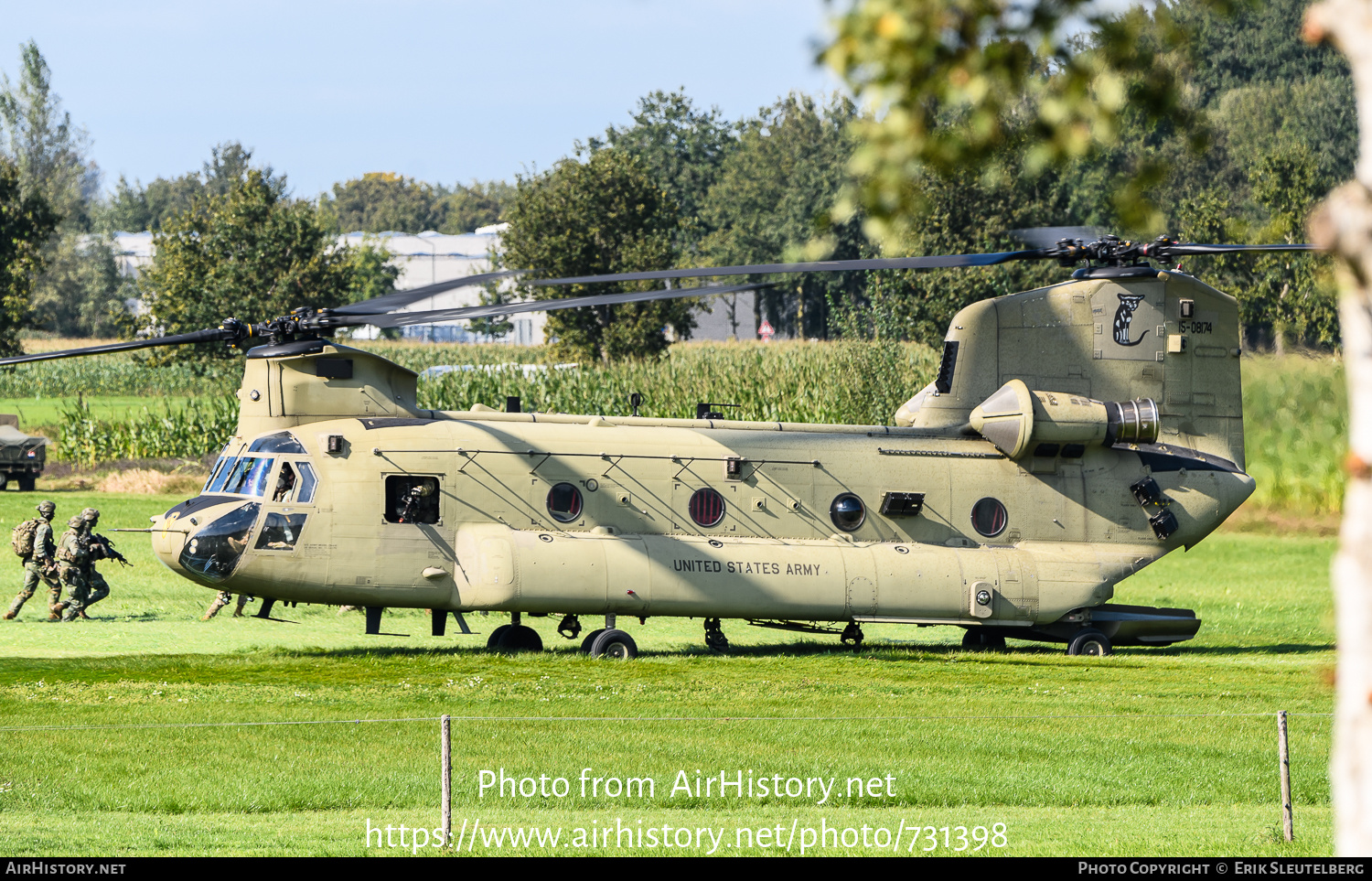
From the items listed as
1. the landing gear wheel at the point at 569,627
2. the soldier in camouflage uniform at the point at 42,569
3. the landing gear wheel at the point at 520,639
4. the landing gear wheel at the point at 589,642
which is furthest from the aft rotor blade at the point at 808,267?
the soldier in camouflage uniform at the point at 42,569

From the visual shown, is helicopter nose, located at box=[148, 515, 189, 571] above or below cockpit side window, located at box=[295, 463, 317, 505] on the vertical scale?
below

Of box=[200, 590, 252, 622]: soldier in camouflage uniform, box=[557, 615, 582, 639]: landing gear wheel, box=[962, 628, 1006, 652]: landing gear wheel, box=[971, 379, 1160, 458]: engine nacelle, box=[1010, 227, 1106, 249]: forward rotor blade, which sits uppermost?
box=[1010, 227, 1106, 249]: forward rotor blade

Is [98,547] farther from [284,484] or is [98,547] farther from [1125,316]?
[1125,316]

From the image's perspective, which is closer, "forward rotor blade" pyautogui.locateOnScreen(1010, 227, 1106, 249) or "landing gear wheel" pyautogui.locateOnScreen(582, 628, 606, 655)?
"landing gear wheel" pyautogui.locateOnScreen(582, 628, 606, 655)

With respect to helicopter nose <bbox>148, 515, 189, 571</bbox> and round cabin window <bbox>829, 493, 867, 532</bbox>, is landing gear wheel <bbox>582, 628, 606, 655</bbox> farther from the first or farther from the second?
helicopter nose <bbox>148, 515, 189, 571</bbox>

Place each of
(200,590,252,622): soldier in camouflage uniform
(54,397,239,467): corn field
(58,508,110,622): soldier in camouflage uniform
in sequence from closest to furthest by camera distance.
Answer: (58,508,110,622): soldier in camouflage uniform < (200,590,252,622): soldier in camouflage uniform < (54,397,239,467): corn field

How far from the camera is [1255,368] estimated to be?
1280 inches

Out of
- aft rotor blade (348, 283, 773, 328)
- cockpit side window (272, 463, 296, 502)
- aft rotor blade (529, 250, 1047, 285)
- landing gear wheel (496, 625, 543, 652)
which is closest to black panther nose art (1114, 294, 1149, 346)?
aft rotor blade (529, 250, 1047, 285)

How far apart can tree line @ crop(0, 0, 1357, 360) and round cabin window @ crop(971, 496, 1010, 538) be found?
3658 millimetres

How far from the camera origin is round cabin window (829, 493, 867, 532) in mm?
21016

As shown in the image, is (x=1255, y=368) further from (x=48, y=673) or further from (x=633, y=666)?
(x=48, y=673)

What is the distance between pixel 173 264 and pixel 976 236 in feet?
103

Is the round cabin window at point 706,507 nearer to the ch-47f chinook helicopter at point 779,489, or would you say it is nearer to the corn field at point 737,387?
the ch-47f chinook helicopter at point 779,489
